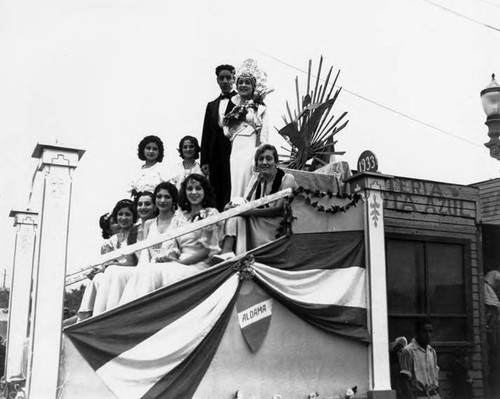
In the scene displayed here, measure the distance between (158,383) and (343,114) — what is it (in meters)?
5.33

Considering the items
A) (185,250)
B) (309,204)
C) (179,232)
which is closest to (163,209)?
(185,250)

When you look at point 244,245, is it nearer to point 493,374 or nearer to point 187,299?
point 187,299

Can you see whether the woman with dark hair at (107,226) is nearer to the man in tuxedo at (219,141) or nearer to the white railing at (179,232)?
the white railing at (179,232)

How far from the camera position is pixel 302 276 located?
5.72 metres

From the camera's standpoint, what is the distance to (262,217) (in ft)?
19.1

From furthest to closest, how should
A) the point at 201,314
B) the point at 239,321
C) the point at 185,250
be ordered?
the point at 185,250 → the point at 239,321 → the point at 201,314

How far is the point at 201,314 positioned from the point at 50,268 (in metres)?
1.31

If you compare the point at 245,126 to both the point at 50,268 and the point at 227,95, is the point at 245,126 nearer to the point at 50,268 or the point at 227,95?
the point at 227,95

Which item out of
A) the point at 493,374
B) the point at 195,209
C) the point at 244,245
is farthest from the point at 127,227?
the point at 493,374

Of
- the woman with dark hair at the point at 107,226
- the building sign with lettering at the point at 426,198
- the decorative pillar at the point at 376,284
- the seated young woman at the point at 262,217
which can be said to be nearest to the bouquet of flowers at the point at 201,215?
the seated young woman at the point at 262,217

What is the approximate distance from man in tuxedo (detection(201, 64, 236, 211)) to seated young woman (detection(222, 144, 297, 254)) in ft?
4.01

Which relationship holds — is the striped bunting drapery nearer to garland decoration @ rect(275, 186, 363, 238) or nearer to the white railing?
garland decoration @ rect(275, 186, 363, 238)

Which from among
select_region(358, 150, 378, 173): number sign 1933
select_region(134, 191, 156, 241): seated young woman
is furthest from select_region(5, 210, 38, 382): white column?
select_region(358, 150, 378, 173): number sign 1933

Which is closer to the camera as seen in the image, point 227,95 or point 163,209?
point 163,209
